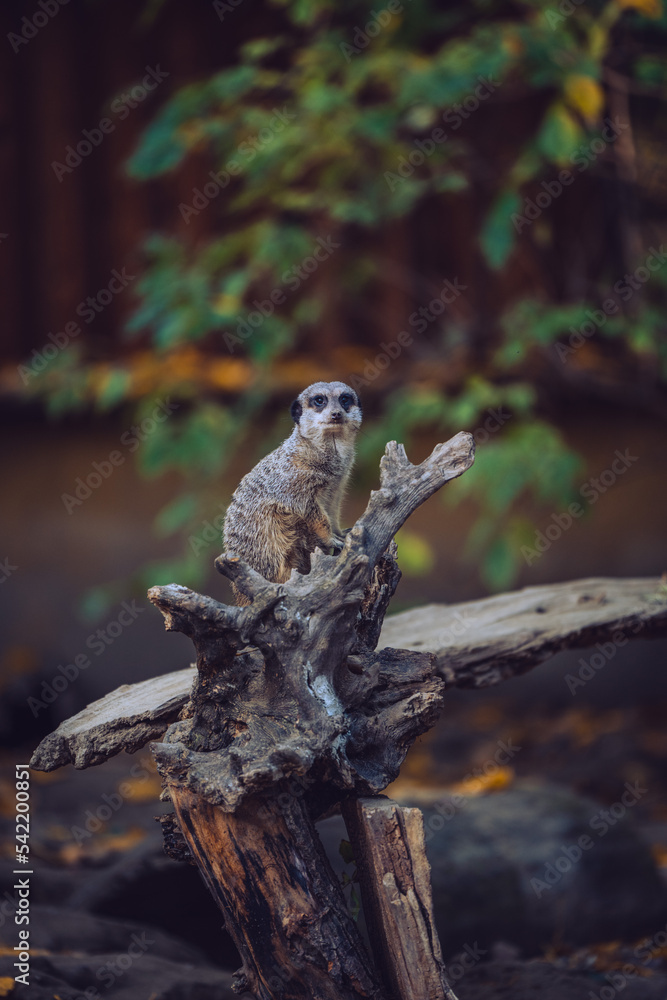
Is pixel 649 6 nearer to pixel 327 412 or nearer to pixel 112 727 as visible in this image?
pixel 327 412

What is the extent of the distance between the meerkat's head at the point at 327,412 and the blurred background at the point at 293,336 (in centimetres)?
155

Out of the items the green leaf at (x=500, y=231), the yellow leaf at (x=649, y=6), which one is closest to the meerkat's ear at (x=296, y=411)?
the green leaf at (x=500, y=231)

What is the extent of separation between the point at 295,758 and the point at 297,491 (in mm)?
1139

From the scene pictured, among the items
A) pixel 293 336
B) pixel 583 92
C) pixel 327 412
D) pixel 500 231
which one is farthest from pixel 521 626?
pixel 293 336

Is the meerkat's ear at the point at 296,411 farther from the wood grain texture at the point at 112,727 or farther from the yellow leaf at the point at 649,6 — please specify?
the yellow leaf at the point at 649,6

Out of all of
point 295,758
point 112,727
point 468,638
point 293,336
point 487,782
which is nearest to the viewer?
point 295,758

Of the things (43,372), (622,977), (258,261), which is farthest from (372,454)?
(622,977)

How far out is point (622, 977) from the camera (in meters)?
2.79

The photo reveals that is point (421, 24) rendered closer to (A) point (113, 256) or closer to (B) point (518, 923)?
(A) point (113, 256)

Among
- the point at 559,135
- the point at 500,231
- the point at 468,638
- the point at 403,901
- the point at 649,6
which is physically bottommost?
the point at 403,901

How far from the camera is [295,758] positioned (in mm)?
1908

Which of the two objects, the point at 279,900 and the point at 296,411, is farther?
the point at 296,411

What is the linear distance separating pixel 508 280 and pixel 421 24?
2.14 meters

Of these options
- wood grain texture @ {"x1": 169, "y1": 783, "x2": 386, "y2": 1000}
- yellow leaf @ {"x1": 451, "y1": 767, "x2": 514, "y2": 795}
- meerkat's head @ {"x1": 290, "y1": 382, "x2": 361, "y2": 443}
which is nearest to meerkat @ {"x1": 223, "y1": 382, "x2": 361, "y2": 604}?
meerkat's head @ {"x1": 290, "y1": 382, "x2": 361, "y2": 443}
